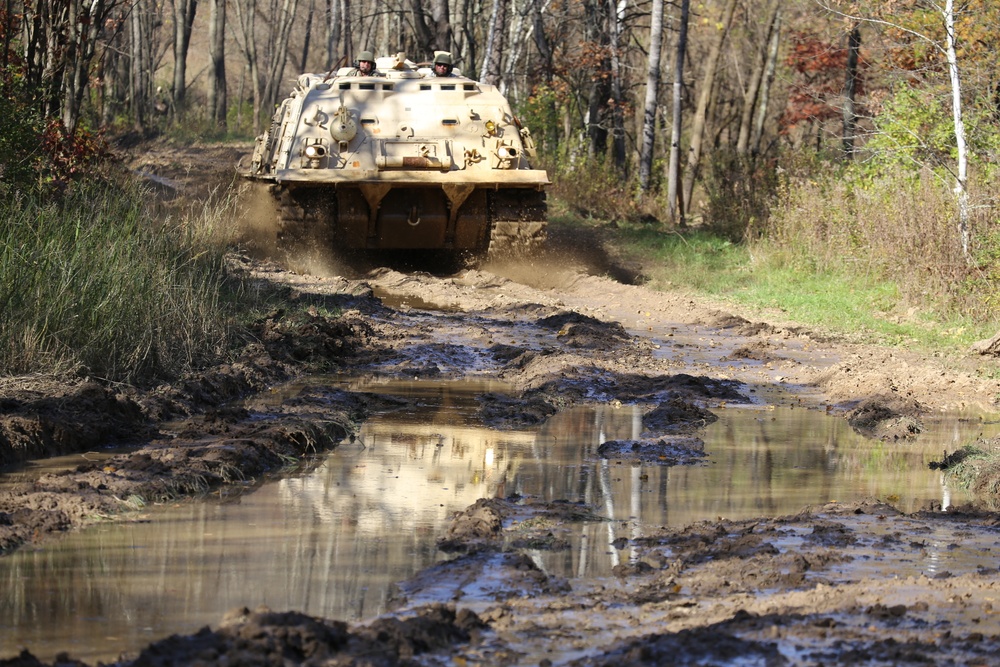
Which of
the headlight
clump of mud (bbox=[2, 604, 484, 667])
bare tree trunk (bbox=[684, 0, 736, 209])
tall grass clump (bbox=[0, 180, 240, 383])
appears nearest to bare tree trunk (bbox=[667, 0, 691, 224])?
bare tree trunk (bbox=[684, 0, 736, 209])

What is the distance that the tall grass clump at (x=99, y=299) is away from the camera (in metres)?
7.54

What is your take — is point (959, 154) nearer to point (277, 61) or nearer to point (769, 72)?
point (769, 72)

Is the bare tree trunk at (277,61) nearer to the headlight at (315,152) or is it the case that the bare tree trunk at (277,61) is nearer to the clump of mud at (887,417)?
the headlight at (315,152)

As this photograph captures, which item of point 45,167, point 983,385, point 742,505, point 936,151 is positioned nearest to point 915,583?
point 742,505

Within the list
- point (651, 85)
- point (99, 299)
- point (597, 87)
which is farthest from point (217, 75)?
point (99, 299)

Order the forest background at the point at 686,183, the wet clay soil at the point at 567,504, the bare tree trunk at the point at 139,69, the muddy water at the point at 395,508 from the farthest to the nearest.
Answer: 1. the bare tree trunk at the point at 139,69
2. the forest background at the point at 686,183
3. the muddy water at the point at 395,508
4. the wet clay soil at the point at 567,504

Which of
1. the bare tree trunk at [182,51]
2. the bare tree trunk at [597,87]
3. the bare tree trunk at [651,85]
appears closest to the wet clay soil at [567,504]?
the bare tree trunk at [651,85]

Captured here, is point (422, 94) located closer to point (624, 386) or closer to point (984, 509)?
point (624, 386)

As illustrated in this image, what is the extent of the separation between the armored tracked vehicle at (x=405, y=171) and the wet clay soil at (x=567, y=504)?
7.25 feet

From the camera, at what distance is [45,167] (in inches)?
473

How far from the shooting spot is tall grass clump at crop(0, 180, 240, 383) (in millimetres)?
7539

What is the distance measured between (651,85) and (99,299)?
46.8 feet

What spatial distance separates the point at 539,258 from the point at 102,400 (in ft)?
30.4

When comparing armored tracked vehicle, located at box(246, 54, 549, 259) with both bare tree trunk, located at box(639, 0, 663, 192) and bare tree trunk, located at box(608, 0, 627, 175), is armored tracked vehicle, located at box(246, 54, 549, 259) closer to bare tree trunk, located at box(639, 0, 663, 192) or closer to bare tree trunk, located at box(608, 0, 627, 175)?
bare tree trunk, located at box(639, 0, 663, 192)
